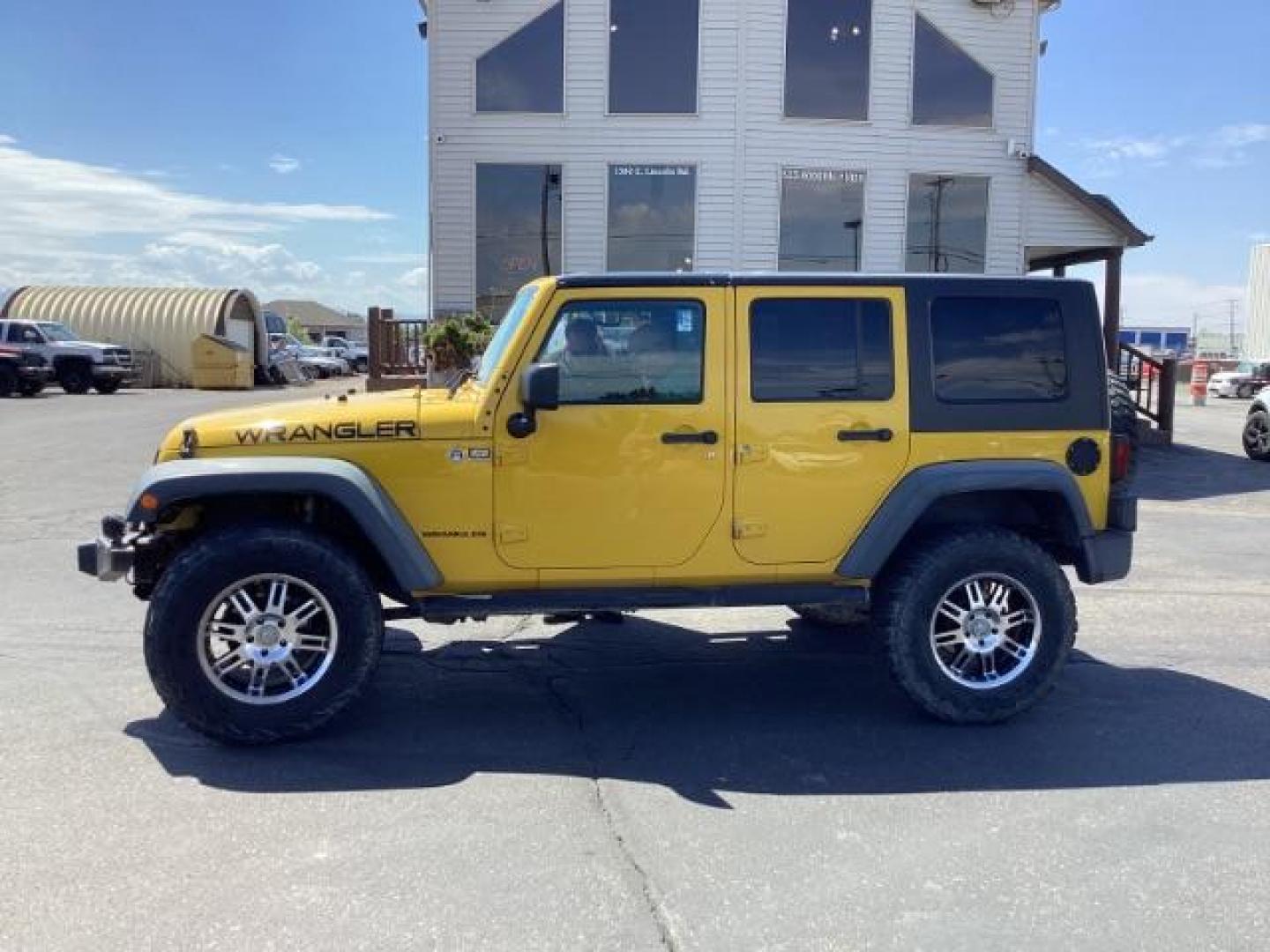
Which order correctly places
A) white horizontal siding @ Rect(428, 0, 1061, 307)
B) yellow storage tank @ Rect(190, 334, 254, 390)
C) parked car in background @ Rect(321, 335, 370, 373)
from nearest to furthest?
white horizontal siding @ Rect(428, 0, 1061, 307), yellow storage tank @ Rect(190, 334, 254, 390), parked car in background @ Rect(321, 335, 370, 373)

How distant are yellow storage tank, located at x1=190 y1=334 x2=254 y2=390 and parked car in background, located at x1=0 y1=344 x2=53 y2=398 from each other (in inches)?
251

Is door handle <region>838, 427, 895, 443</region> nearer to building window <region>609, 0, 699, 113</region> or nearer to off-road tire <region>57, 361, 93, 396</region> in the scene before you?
building window <region>609, 0, 699, 113</region>

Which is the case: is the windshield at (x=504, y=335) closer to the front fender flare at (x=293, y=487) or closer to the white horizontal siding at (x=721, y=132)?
the front fender flare at (x=293, y=487)

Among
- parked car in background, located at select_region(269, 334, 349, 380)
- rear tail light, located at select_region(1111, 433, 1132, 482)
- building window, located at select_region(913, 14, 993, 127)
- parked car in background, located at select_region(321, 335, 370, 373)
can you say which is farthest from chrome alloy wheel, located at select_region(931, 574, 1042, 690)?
parked car in background, located at select_region(321, 335, 370, 373)

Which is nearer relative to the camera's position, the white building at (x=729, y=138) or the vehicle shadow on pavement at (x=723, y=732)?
the vehicle shadow on pavement at (x=723, y=732)

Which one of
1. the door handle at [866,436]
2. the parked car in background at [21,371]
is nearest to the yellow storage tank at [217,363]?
the parked car in background at [21,371]

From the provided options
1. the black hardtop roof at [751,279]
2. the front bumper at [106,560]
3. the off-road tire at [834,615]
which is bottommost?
the off-road tire at [834,615]

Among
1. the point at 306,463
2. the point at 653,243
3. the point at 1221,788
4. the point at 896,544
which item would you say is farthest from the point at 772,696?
the point at 653,243

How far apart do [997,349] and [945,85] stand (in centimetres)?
1207

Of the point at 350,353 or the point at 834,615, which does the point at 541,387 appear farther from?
the point at 350,353

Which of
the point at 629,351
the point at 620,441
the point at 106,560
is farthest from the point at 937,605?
the point at 106,560

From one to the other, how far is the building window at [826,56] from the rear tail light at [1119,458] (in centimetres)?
1128

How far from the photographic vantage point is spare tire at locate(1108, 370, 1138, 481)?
5.21 m

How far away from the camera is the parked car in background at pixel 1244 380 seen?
120ft
